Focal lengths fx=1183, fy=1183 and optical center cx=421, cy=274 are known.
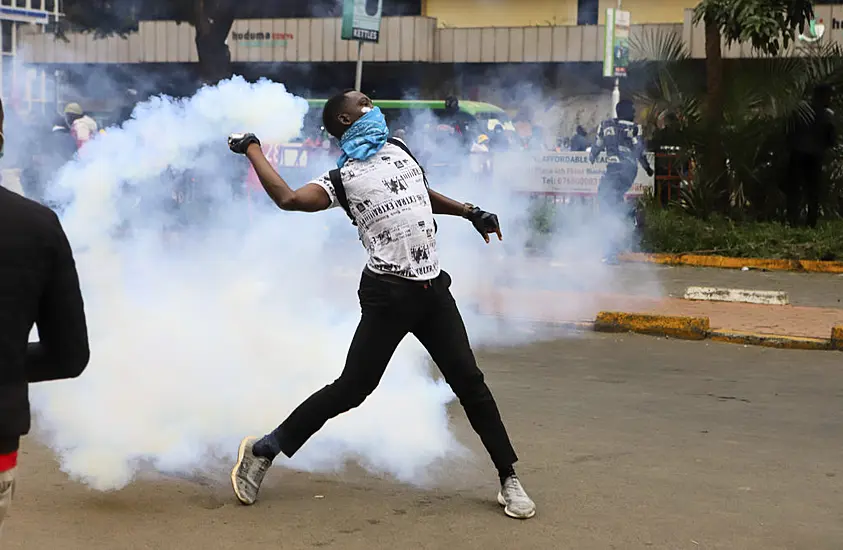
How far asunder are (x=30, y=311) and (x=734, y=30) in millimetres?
12389

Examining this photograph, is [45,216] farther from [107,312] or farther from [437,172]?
[437,172]

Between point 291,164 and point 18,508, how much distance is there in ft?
16.2

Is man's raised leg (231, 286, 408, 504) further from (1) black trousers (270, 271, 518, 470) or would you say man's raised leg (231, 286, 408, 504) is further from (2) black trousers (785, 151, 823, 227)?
(2) black trousers (785, 151, 823, 227)

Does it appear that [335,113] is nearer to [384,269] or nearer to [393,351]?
[384,269]

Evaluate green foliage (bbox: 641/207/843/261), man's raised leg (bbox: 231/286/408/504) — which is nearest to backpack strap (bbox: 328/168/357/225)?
man's raised leg (bbox: 231/286/408/504)

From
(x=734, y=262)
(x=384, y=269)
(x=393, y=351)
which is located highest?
(x=384, y=269)

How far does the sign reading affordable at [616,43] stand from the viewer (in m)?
17.0

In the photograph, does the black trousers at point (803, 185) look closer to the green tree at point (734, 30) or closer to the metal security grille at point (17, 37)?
the green tree at point (734, 30)

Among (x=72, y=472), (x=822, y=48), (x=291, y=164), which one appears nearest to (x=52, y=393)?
(x=72, y=472)

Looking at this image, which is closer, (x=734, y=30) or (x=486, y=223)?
(x=486, y=223)

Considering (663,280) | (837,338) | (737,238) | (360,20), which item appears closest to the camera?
(837,338)

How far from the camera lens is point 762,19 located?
13219mm

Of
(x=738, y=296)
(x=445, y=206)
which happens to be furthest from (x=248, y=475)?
(x=738, y=296)

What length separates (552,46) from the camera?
2450 centimetres
